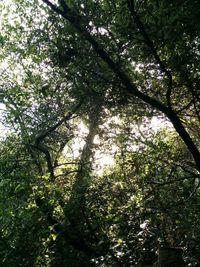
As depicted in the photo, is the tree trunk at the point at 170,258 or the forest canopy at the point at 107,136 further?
the forest canopy at the point at 107,136

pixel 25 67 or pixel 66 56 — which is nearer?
pixel 66 56

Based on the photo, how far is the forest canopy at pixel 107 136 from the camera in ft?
22.1

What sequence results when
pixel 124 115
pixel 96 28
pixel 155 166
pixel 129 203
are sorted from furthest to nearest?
pixel 124 115, pixel 155 166, pixel 129 203, pixel 96 28

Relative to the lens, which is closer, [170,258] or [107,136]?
[170,258]

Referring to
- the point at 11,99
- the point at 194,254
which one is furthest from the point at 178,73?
the point at 11,99

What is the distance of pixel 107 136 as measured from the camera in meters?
10.7

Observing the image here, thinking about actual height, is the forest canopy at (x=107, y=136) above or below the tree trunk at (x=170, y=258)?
above

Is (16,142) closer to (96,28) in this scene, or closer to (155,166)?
(155,166)

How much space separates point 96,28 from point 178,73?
2.04 m

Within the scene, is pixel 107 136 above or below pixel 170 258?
above

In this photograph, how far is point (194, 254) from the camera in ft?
22.0

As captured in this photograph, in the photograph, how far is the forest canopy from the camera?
673 cm

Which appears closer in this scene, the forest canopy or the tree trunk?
the tree trunk

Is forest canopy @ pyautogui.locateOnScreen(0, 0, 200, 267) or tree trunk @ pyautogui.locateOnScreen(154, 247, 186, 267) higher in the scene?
forest canopy @ pyautogui.locateOnScreen(0, 0, 200, 267)
